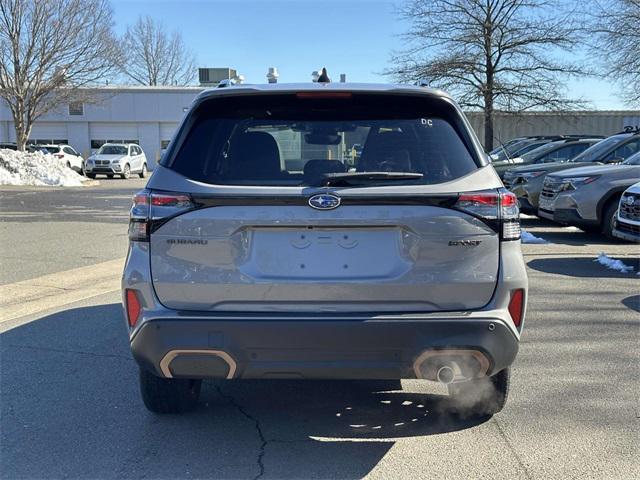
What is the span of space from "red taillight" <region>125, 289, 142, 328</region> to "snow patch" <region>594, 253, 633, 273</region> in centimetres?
718

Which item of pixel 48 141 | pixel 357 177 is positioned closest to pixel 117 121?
pixel 48 141

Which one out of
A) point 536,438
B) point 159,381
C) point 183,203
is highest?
point 183,203

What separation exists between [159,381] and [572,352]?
3.38 metres

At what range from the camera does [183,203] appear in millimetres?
3125

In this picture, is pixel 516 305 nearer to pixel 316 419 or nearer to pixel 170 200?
pixel 316 419

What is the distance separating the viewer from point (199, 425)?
153 inches

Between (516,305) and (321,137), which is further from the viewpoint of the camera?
(321,137)

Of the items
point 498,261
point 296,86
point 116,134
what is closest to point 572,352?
point 498,261

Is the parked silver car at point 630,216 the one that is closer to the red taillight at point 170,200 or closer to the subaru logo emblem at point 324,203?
the subaru logo emblem at point 324,203

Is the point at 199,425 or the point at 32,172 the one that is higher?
the point at 32,172

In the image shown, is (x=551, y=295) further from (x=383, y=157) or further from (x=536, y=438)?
(x=383, y=157)

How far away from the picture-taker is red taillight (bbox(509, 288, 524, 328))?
3209 mm

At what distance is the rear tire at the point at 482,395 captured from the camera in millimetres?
3826

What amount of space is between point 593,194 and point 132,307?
9215mm
